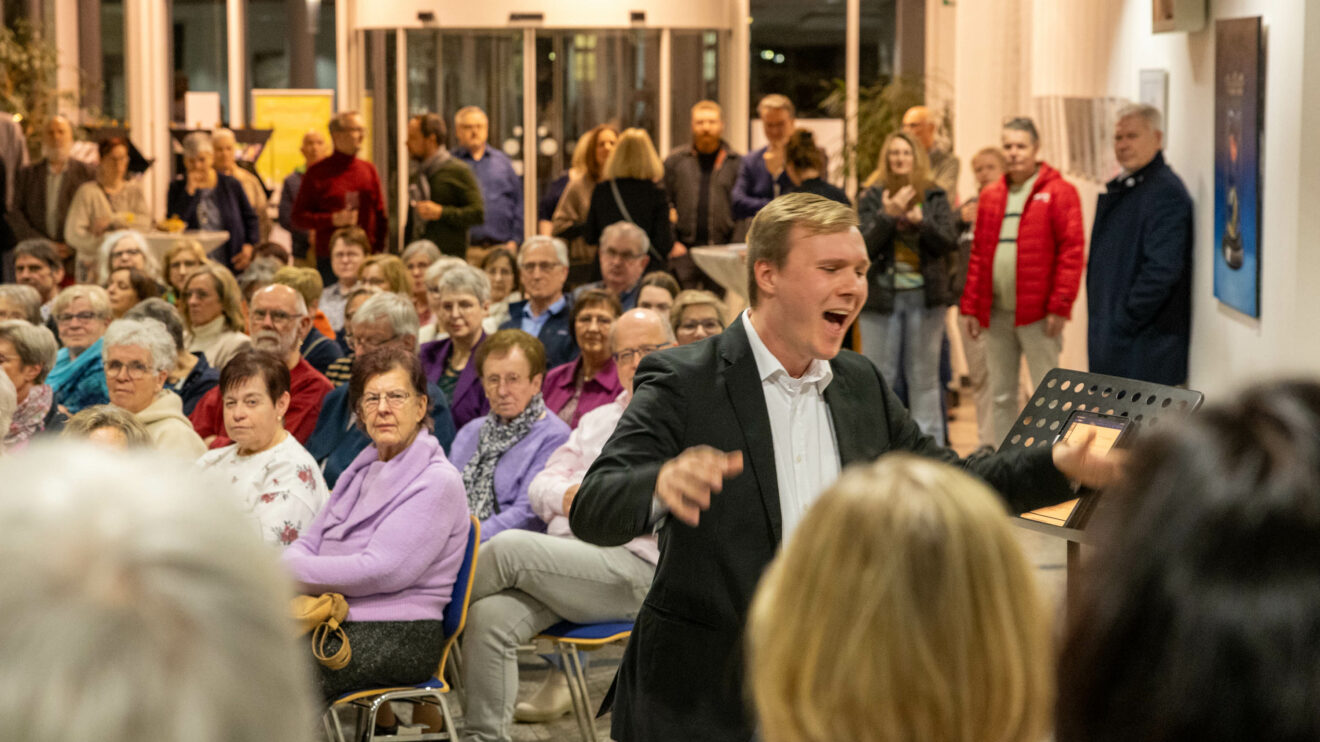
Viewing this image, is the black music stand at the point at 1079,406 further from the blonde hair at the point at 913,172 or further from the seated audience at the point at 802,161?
the blonde hair at the point at 913,172

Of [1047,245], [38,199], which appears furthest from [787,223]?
[38,199]

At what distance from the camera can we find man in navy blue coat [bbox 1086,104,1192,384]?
6.27m

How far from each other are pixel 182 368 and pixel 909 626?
16.3ft

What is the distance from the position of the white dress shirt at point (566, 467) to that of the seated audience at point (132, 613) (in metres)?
3.45

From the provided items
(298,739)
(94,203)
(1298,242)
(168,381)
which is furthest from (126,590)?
(94,203)

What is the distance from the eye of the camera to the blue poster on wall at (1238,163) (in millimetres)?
5262

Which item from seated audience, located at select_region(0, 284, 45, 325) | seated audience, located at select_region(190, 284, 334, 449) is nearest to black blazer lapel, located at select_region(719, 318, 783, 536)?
seated audience, located at select_region(190, 284, 334, 449)

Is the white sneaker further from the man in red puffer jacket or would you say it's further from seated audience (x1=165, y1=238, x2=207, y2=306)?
seated audience (x1=165, y1=238, x2=207, y2=306)

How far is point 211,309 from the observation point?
6.48m

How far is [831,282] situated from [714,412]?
290mm

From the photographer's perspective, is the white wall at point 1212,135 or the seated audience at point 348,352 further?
the seated audience at point 348,352

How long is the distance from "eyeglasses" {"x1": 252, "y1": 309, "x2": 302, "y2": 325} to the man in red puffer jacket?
3.38 m

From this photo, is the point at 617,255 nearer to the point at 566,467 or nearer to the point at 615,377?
the point at 615,377

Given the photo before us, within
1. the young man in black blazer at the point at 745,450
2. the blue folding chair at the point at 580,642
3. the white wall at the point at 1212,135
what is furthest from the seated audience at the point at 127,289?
the young man in black blazer at the point at 745,450
